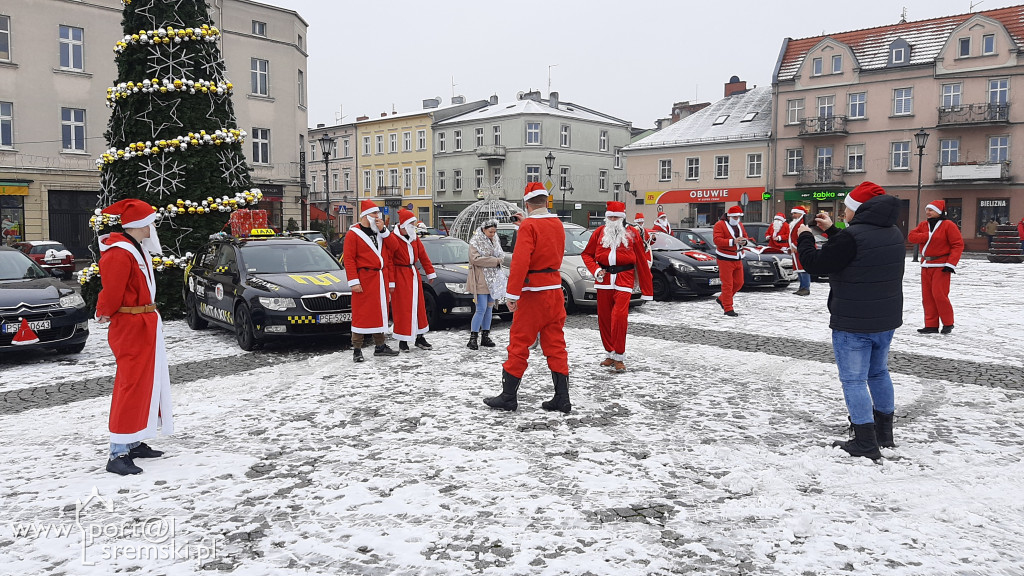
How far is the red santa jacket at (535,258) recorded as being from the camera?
618 centimetres

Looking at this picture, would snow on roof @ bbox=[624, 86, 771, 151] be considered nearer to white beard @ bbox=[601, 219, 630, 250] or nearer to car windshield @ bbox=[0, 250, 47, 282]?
white beard @ bbox=[601, 219, 630, 250]

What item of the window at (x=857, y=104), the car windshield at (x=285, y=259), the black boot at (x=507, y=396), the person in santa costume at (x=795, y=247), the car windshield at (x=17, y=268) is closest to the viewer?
the black boot at (x=507, y=396)

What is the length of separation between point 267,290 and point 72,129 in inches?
1134

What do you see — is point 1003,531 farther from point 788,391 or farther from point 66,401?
point 66,401

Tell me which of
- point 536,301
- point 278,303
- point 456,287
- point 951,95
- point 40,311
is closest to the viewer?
point 536,301

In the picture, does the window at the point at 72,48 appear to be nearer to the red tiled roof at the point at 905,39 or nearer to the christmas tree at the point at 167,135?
the christmas tree at the point at 167,135

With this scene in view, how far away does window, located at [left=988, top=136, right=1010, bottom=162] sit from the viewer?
38156 millimetres

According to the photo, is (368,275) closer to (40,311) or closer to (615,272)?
(615,272)

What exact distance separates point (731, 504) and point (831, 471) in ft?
3.38

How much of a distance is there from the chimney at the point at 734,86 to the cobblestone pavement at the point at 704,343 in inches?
1855

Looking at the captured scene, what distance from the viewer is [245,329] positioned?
9773 millimetres

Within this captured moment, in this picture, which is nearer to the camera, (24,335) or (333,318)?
(24,335)

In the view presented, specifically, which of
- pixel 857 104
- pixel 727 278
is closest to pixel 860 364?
pixel 727 278

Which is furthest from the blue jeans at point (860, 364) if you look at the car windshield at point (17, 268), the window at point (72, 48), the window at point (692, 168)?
the window at point (692, 168)
